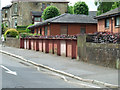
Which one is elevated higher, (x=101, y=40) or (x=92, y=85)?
(x=101, y=40)

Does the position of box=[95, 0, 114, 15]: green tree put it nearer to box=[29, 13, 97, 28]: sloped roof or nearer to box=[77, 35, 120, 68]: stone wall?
box=[29, 13, 97, 28]: sloped roof

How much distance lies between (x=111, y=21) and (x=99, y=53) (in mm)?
15711

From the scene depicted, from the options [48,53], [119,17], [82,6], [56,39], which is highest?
[82,6]

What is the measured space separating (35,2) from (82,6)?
1113 centimetres

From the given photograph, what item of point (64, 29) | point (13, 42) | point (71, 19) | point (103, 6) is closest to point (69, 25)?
point (64, 29)

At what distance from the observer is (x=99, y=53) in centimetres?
1498

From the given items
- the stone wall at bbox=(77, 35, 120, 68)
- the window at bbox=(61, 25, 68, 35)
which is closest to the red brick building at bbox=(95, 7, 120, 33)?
the window at bbox=(61, 25, 68, 35)

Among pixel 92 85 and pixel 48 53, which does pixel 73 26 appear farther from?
pixel 92 85

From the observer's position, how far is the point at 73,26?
3606 cm

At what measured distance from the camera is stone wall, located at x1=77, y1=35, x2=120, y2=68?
1348 centimetres

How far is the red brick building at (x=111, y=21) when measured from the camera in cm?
2855

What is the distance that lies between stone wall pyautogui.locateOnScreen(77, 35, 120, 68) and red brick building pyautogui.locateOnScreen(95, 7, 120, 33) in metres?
11.8

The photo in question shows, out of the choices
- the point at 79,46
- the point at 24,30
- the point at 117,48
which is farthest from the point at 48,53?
the point at 24,30

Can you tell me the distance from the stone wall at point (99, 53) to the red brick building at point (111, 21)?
11786 millimetres
